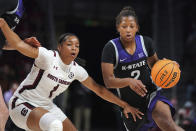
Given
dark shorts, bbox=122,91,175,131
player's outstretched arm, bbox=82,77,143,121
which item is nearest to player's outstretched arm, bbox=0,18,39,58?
player's outstretched arm, bbox=82,77,143,121

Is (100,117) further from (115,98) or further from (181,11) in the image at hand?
(115,98)

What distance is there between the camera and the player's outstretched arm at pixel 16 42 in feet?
11.9

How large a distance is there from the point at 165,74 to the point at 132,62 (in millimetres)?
410

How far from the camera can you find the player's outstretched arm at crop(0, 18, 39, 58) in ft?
11.9

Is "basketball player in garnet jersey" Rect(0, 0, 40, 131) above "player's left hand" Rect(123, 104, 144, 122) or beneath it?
above

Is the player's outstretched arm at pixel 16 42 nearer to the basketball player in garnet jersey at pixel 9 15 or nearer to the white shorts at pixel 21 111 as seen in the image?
the basketball player in garnet jersey at pixel 9 15

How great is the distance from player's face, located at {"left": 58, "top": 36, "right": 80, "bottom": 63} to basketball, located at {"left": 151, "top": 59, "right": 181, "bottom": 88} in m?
0.93

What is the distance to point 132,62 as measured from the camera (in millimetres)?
4266

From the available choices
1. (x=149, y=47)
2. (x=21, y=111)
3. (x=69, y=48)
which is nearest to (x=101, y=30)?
(x=149, y=47)

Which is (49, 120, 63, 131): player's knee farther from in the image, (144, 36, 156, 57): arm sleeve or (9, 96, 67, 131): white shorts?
(144, 36, 156, 57): arm sleeve

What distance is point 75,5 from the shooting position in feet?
41.2

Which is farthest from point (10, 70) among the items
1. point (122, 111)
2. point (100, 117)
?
point (122, 111)

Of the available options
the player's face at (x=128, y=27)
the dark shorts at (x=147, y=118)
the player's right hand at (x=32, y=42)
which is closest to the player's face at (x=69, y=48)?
the player's right hand at (x=32, y=42)

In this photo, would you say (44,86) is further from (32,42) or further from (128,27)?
(128,27)
